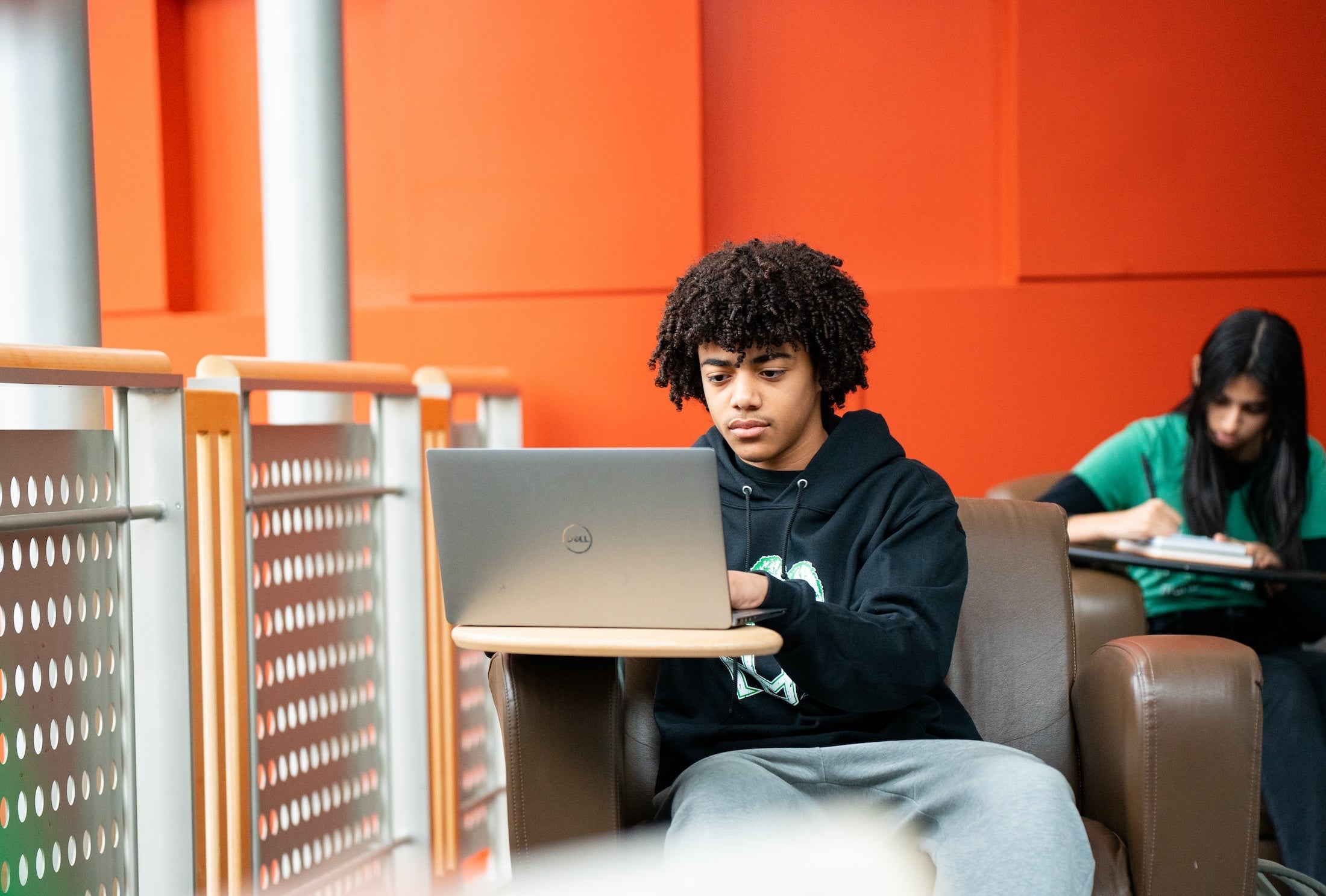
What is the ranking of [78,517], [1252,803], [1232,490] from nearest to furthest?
[1252,803], [78,517], [1232,490]

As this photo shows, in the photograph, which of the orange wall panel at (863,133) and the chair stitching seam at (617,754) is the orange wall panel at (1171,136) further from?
the chair stitching seam at (617,754)

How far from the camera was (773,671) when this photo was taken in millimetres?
1782

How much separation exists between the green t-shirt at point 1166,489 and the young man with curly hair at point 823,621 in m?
1.01

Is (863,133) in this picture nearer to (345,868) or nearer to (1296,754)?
(1296,754)

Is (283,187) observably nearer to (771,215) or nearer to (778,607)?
(771,215)

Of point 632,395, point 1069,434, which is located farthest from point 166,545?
point 1069,434

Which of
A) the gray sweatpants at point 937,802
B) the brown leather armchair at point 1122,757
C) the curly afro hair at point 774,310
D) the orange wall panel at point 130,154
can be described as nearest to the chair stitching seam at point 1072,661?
the brown leather armchair at point 1122,757

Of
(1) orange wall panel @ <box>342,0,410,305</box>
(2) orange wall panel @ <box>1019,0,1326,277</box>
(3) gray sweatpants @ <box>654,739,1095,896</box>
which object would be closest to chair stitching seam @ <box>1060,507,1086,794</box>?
(3) gray sweatpants @ <box>654,739,1095,896</box>

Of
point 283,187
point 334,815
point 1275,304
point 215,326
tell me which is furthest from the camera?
point 215,326

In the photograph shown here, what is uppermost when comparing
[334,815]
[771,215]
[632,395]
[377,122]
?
[377,122]

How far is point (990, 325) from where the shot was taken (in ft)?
10.6

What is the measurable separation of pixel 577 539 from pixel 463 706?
1.66 metres

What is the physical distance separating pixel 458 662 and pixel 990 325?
1.63 metres

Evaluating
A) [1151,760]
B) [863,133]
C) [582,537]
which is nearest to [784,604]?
[582,537]
